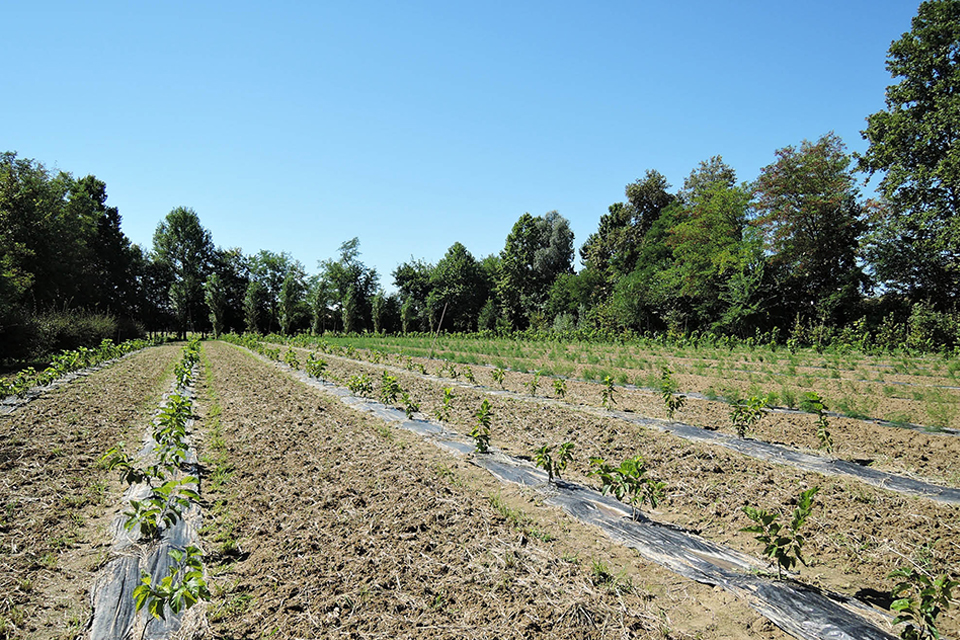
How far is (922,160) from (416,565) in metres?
26.2

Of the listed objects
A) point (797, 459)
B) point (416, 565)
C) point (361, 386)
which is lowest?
point (416, 565)

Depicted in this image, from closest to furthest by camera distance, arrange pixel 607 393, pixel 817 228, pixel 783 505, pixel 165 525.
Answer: pixel 165 525, pixel 783 505, pixel 607 393, pixel 817 228

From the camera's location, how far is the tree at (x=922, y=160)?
1697 cm

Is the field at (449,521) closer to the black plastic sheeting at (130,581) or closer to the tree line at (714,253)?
the black plastic sheeting at (130,581)

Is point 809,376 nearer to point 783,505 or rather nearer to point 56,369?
point 783,505

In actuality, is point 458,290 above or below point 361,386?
above

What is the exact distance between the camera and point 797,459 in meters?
5.04

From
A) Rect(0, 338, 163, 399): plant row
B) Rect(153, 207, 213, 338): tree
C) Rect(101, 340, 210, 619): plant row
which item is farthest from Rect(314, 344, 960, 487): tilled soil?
Rect(153, 207, 213, 338): tree

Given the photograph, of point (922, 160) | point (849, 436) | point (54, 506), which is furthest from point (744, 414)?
point (922, 160)

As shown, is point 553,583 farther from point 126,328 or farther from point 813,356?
point 126,328

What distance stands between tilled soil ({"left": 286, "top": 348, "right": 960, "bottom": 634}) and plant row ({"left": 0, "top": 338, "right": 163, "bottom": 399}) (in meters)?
10.1

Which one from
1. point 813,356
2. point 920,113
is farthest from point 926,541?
point 920,113

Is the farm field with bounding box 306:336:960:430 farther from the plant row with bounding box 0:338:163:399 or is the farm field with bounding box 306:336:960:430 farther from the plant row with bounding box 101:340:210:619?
the plant row with bounding box 0:338:163:399

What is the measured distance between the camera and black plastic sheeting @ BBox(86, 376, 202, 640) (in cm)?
243
